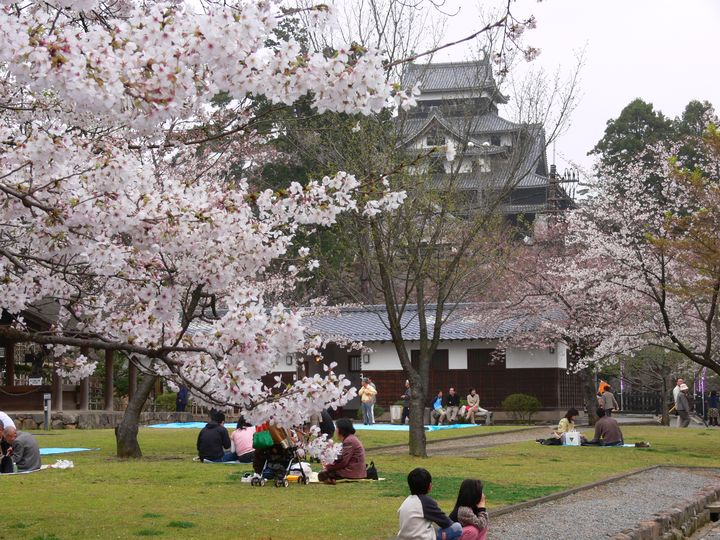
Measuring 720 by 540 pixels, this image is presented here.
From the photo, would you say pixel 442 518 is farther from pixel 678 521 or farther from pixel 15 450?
pixel 15 450

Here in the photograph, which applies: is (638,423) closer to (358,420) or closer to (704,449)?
(358,420)

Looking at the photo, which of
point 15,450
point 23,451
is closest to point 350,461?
point 23,451

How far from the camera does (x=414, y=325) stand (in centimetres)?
4159

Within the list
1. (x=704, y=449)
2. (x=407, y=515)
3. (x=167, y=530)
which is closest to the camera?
(x=407, y=515)

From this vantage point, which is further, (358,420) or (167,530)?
(358,420)

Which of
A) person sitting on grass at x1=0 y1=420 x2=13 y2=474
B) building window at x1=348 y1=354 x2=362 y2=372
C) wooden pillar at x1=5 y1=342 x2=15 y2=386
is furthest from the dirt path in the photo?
wooden pillar at x1=5 y1=342 x2=15 y2=386

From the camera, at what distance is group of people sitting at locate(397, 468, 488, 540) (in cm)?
850

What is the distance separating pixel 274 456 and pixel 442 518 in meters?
6.71

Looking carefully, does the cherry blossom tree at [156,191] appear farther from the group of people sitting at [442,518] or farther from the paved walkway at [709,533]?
the paved walkway at [709,533]

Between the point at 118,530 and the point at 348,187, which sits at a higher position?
the point at 348,187

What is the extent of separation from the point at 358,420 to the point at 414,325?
15.8ft

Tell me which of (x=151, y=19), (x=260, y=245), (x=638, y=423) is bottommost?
(x=638, y=423)

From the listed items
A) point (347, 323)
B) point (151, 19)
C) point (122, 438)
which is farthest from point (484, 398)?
point (151, 19)

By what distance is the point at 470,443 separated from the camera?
26.6m
